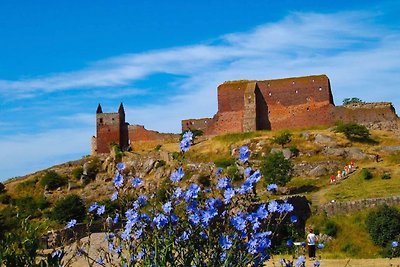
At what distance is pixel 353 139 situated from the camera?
38.5 metres

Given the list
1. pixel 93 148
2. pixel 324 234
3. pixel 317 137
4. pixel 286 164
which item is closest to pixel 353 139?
pixel 317 137

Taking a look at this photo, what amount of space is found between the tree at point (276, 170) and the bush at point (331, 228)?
7275 millimetres

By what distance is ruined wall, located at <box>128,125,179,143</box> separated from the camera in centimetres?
5159

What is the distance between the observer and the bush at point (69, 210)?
33.3 meters

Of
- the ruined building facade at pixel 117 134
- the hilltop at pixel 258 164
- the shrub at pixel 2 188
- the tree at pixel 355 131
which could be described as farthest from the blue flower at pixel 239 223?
the ruined building facade at pixel 117 134

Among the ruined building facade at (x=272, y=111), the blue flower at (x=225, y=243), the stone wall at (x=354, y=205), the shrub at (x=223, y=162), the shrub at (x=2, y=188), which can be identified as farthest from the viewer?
the shrub at (x=2, y=188)

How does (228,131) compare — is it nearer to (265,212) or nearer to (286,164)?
(286,164)

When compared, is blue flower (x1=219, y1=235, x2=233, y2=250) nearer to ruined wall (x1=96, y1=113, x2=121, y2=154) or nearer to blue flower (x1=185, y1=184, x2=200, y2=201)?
blue flower (x1=185, y1=184, x2=200, y2=201)

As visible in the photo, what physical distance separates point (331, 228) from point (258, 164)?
401 inches

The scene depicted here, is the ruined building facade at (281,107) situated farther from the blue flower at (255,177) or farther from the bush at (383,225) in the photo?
the blue flower at (255,177)

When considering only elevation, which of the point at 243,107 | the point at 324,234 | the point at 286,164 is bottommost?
the point at 324,234

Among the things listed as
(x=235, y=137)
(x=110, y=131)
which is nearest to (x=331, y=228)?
(x=235, y=137)

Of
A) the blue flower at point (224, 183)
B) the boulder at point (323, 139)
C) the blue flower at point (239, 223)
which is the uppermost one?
the boulder at point (323, 139)

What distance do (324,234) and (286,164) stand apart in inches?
383
